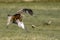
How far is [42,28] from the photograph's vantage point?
7242 millimetres

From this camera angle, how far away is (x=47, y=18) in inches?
356

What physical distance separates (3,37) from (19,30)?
647mm

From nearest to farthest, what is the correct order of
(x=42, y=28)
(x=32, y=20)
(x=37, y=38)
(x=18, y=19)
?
(x=18, y=19) → (x=37, y=38) → (x=42, y=28) → (x=32, y=20)

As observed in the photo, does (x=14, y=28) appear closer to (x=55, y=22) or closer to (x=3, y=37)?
(x=3, y=37)

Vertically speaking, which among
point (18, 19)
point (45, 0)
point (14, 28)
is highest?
point (18, 19)

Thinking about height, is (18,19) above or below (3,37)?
above

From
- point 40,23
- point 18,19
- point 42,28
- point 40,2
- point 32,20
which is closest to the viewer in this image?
point 18,19

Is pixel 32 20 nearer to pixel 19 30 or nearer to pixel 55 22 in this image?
pixel 55 22

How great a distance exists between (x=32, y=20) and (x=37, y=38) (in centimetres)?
256

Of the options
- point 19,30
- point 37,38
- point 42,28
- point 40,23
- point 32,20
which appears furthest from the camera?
point 32,20

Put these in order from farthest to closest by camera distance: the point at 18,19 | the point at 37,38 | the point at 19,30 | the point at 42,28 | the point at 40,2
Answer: the point at 40,2
the point at 42,28
the point at 19,30
the point at 37,38
the point at 18,19

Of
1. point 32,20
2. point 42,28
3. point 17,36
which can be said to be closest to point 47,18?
point 32,20

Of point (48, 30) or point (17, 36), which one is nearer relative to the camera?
point (17, 36)

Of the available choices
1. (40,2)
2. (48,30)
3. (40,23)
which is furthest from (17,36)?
(40,2)
